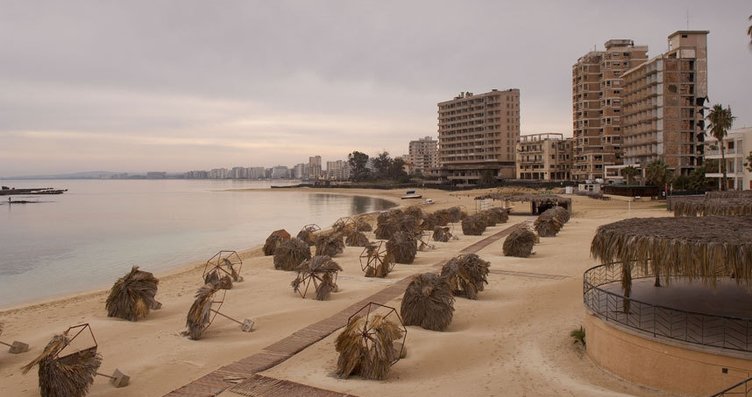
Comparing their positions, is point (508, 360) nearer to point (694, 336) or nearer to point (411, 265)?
point (694, 336)

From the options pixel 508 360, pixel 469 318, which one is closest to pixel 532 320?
pixel 469 318

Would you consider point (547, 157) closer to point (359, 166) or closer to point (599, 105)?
point (599, 105)

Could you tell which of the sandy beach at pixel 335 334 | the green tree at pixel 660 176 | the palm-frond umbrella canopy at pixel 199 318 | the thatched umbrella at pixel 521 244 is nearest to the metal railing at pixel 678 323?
the sandy beach at pixel 335 334

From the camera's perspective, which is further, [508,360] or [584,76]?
[584,76]

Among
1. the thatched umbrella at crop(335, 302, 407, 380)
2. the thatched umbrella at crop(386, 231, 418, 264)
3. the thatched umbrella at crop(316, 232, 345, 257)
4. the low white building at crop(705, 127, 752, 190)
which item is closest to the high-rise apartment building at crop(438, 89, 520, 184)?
the low white building at crop(705, 127, 752, 190)

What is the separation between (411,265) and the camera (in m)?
24.2

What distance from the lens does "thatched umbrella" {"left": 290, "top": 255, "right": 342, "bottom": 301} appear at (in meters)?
18.3

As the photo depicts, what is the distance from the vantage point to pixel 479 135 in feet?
392

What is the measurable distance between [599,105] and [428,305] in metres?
91.4

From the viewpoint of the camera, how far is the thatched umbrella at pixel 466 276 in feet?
57.5

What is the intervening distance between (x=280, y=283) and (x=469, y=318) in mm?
8942

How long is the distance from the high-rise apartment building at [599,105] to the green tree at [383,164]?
78294 millimetres

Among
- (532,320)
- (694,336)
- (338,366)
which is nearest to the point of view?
(694,336)

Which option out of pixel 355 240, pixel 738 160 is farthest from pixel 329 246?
pixel 738 160
